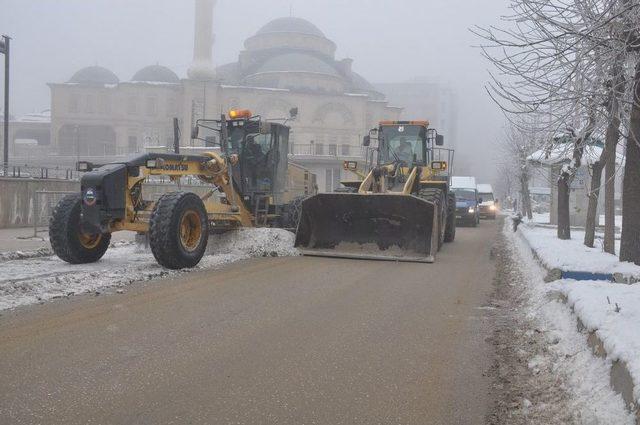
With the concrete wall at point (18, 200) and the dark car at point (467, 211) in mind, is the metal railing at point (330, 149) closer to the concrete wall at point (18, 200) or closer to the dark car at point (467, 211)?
the dark car at point (467, 211)

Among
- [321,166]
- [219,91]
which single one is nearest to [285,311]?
[321,166]

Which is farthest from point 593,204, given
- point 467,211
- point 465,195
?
point 465,195

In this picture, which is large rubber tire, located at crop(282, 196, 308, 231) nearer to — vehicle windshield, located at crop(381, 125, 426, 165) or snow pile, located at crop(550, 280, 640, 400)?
vehicle windshield, located at crop(381, 125, 426, 165)

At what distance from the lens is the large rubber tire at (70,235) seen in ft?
32.7

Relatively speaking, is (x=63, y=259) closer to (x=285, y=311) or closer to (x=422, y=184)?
(x=285, y=311)

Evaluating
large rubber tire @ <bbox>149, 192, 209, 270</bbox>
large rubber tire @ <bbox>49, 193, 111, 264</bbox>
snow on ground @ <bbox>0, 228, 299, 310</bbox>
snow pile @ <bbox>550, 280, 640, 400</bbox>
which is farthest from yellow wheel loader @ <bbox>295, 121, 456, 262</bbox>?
snow pile @ <bbox>550, 280, 640, 400</bbox>

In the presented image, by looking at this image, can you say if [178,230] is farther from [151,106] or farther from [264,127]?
→ [151,106]

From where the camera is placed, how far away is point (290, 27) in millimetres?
84500

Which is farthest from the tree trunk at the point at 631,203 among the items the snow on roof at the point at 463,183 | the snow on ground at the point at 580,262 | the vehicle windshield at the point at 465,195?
the snow on roof at the point at 463,183

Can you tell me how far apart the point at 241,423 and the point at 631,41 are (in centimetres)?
503

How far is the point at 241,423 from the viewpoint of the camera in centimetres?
375

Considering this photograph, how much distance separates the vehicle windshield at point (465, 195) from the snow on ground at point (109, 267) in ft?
58.5

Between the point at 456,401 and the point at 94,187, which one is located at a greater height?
the point at 94,187

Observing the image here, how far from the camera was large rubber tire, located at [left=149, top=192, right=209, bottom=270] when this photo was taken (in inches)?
368
